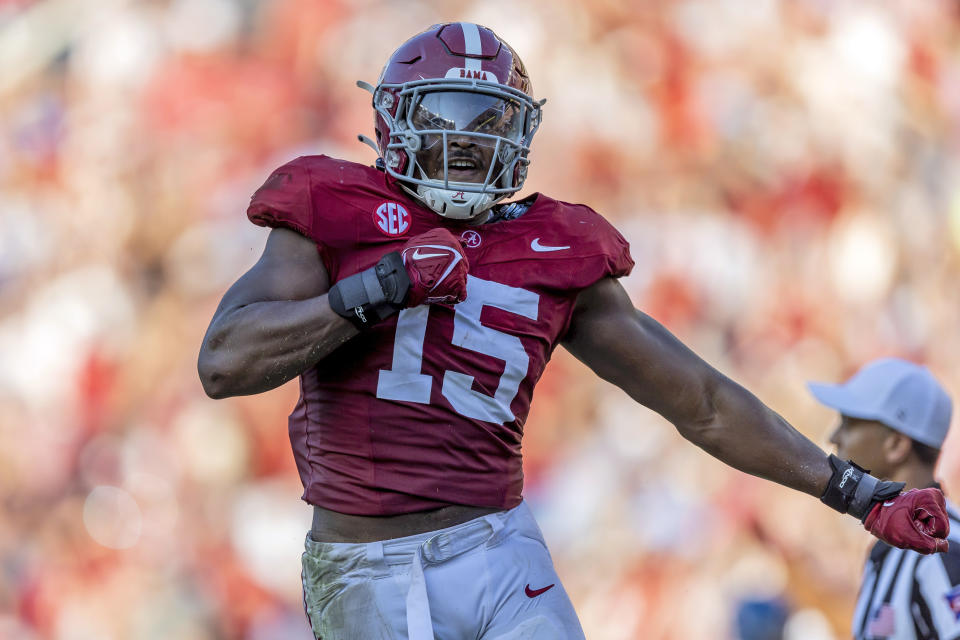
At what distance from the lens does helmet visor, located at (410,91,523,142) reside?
1888mm

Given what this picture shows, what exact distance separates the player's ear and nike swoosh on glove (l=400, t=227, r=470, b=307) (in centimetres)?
141

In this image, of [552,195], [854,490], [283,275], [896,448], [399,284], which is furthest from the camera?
[552,195]

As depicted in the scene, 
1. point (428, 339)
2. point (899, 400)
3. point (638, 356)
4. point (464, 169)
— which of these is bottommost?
point (899, 400)

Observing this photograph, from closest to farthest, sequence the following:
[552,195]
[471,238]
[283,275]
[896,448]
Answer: [283,275]
[471,238]
[896,448]
[552,195]

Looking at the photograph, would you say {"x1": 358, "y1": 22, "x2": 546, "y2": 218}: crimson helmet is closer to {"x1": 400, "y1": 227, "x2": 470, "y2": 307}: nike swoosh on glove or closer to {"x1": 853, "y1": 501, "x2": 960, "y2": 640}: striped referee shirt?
{"x1": 400, "y1": 227, "x2": 470, "y2": 307}: nike swoosh on glove

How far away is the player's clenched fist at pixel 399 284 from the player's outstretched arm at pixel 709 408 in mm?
397

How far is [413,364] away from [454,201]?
26 centimetres

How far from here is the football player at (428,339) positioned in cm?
168

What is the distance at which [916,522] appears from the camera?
1.94m

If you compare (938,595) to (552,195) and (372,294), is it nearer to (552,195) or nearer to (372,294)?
(372,294)

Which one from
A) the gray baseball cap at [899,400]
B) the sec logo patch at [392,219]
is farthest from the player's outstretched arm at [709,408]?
the gray baseball cap at [899,400]

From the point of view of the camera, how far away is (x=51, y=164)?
3.81 meters

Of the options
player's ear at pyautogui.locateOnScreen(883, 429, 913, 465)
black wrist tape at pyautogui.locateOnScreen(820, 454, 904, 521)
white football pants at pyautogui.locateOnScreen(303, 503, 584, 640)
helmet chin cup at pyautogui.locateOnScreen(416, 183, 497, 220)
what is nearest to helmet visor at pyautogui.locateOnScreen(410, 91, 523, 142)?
helmet chin cup at pyautogui.locateOnScreen(416, 183, 497, 220)

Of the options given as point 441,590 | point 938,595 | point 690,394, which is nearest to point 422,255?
point 441,590
